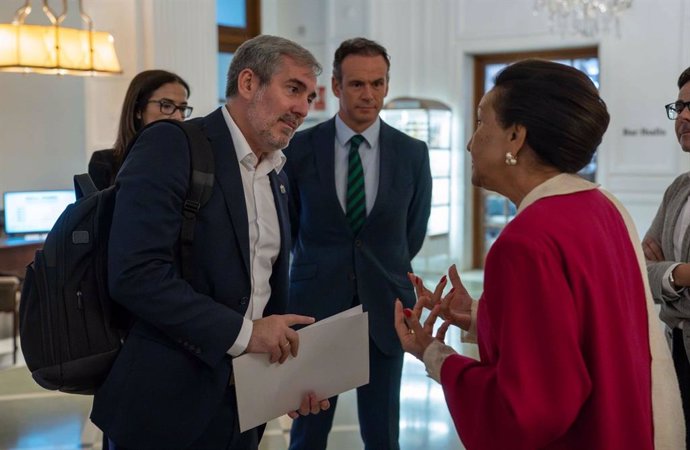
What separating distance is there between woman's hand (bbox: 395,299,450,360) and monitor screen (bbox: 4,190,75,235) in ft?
18.0

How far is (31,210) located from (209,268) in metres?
5.54

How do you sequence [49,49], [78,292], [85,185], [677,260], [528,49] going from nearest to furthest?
[78,292]
[85,185]
[677,260]
[49,49]
[528,49]

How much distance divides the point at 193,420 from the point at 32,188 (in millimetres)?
6460

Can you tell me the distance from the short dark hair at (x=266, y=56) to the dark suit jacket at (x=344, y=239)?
93 centimetres

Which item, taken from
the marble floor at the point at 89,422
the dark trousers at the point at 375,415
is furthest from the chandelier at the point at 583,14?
the dark trousers at the point at 375,415

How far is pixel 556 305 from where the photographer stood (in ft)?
4.62

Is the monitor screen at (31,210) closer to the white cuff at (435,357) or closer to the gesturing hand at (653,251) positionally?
the gesturing hand at (653,251)

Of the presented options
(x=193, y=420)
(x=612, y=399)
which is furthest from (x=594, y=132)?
(x=193, y=420)

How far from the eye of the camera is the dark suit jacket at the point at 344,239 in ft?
9.43

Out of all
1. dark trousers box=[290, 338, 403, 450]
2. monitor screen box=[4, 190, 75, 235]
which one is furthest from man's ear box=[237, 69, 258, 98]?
monitor screen box=[4, 190, 75, 235]

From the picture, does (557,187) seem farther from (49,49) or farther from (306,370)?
(49,49)

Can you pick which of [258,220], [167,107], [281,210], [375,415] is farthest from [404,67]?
[258,220]

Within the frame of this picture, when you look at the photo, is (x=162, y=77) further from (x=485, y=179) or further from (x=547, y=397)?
(x=547, y=397)

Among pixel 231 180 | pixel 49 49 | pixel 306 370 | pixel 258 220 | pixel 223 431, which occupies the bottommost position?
pixel 223 431
